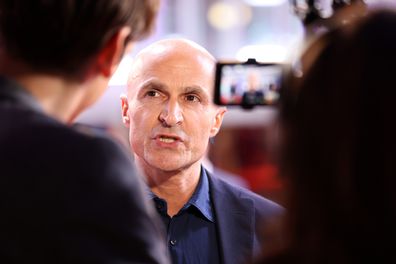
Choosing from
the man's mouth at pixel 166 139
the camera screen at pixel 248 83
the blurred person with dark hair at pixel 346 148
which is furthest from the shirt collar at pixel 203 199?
the blurred person with dark hair at pixel 346 148

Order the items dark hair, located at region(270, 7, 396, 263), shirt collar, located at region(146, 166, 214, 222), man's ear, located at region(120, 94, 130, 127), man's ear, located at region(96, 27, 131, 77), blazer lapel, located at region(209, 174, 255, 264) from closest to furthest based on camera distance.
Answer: dark hair, located at region(270, 7, 396, 263) → man's ear, located at region(96, 27, 131, 77) → blazer lapel, located at region(209, 174, 255, 264) → shirt collar, located at region(146, 166, 214, 222) → man's ear, located at region(120, 94, 130, 127)

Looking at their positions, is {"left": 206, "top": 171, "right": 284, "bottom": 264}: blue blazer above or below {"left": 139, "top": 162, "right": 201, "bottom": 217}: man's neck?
below

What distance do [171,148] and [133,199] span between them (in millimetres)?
1055

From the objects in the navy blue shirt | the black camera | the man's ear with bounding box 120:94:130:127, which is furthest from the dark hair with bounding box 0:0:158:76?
the man's ear with bounding box 120:94:130:127

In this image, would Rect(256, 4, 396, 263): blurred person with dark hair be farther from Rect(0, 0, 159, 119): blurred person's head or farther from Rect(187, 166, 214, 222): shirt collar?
Rect(187, 166, 214, 222): shirt collar

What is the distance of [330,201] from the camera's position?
38.0 inches

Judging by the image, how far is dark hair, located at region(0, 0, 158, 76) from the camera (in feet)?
3.84

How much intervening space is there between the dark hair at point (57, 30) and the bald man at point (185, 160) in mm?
939

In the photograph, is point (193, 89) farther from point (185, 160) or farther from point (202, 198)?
point (202, 198)

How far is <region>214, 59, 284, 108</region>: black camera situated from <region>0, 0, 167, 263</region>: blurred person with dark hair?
1.08ft

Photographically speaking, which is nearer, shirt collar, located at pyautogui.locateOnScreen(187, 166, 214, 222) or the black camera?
the black camera

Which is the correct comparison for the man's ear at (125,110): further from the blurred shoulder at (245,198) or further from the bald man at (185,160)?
the blurred shoulder at (245,198)

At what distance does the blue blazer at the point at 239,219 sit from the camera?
2.01 meters

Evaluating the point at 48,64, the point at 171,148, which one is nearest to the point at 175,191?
the point at 171,148
